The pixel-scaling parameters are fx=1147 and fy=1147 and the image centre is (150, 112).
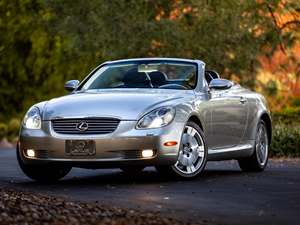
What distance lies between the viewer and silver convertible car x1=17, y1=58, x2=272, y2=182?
508 inches

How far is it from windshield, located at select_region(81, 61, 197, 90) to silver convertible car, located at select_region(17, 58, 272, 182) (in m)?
0.01

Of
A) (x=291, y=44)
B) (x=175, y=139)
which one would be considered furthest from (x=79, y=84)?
(x=291, y=44)

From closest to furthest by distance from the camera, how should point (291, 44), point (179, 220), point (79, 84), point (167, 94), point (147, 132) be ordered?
point (179, 220)
point (147, 132)
point (167, 94)
point (79, 84)
point (291, 44)

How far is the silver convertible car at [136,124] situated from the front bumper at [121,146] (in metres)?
0.01

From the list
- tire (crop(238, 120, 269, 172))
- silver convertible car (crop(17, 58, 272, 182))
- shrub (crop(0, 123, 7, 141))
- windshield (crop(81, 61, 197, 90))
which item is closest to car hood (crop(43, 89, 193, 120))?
silver convertible car (crop(17, 58, 272, 182))

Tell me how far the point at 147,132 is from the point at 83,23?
60.3 ft

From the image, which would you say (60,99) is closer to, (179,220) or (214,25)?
(179,220)

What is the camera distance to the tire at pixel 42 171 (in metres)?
13.7

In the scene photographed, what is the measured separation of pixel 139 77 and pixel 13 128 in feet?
100

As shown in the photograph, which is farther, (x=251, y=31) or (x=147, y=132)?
(x=251, y=31)

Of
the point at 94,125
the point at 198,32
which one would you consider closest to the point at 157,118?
the point at 94,125

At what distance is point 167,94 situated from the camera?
13.8 m

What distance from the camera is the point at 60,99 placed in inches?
539

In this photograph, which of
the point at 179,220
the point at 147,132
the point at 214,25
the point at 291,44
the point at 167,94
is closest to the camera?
the point at 179,220
